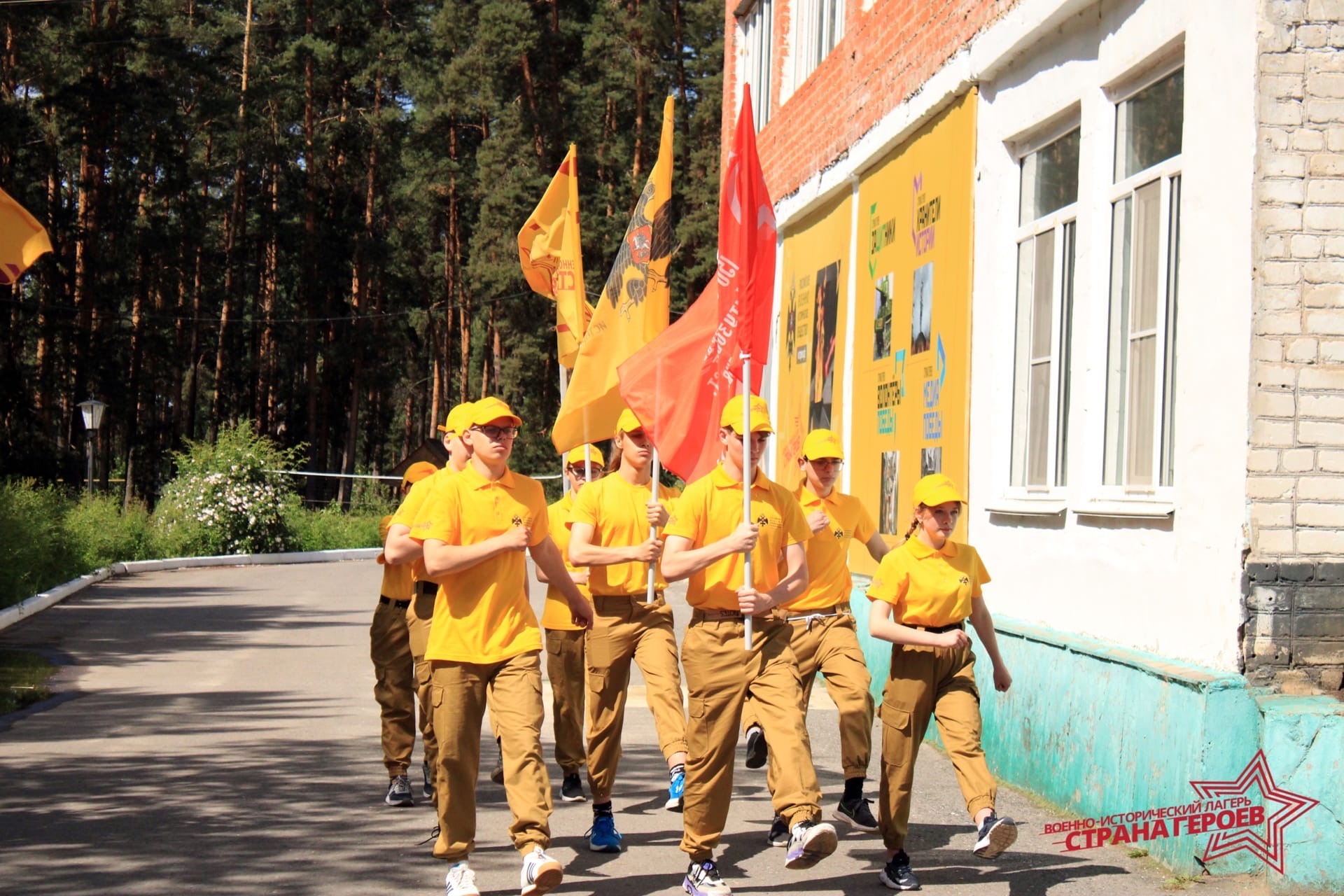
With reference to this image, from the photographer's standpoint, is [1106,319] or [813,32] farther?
[813,32]

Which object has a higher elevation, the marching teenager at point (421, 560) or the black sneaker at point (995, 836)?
the marching teenager at point (421, 560)

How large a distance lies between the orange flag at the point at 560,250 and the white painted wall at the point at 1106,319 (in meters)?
2.86

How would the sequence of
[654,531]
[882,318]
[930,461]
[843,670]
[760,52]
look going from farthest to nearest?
[760,52], [882,318], [930,461], [843,670], [654,531]

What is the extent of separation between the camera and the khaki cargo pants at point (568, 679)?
8367mm

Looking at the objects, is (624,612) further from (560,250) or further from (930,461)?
(930,461)

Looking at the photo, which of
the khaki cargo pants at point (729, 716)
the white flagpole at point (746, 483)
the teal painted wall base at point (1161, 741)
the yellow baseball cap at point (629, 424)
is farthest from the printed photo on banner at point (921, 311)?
the khaki cargo pants at point (729, 716)

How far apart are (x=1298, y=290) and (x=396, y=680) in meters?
4.82

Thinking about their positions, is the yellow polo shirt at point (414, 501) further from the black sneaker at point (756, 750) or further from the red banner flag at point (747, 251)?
the black sneaker at point (756, 750)

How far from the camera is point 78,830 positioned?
25.1ft

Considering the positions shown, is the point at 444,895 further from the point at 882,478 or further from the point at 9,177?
the point at 9,177

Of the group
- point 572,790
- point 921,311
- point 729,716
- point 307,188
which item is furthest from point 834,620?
point 307,188

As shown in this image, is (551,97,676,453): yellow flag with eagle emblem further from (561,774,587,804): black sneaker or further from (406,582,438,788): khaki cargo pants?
(561,774,587,804): black sneaker

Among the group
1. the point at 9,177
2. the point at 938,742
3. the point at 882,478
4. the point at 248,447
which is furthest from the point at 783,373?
the point at 9,177

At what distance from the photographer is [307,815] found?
26.7 feet
